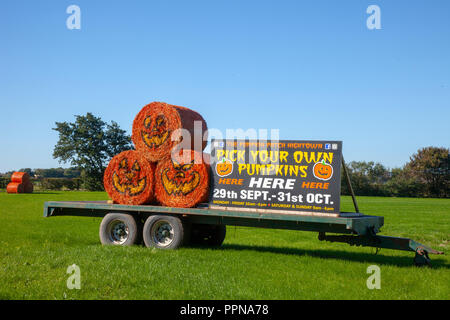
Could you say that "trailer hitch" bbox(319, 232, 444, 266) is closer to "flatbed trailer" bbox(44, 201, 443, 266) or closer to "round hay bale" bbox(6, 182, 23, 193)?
"flatbed trailer" bbox(44, 201, 443, 266)

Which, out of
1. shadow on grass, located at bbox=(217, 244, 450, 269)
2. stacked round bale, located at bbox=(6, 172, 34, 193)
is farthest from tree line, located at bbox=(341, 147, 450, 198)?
shadow on grass, located at bbox=(217, 244, 450, 269)

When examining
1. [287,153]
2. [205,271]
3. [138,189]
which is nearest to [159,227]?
[138,189]

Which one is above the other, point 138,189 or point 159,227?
point 138,189

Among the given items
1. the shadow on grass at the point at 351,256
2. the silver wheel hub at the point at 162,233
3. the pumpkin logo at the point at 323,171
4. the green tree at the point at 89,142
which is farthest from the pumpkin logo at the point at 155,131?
the green tree at the point at 89,142

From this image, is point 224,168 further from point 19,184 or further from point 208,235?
point 19,184

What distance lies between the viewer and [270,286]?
7129 mm

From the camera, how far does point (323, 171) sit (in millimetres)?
9125

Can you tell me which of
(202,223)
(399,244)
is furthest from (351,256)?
(202,223)

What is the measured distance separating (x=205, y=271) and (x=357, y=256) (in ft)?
13.9

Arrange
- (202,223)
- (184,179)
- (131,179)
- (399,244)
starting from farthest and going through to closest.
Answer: (131,179) < (202,223) < (184,179) < (399,244)

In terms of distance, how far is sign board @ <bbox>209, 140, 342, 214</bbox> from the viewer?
907 centimetres

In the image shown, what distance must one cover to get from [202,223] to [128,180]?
2167mm

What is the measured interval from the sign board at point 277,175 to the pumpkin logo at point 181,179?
48 centimetres
